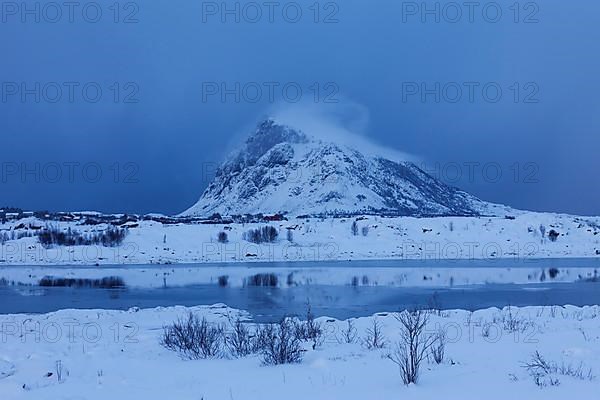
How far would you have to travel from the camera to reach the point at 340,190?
158 metres

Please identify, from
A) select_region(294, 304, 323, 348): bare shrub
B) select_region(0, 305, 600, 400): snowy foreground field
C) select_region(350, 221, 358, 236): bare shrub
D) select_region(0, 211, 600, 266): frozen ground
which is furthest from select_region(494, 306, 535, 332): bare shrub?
select_region(350, 221, 358, 236): bare shrub

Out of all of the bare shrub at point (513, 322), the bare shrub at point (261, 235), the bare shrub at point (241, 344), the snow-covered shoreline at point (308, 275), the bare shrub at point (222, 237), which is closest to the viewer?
the bare shrub at point (241, 344)

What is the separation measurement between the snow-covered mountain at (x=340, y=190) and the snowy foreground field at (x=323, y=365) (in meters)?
128

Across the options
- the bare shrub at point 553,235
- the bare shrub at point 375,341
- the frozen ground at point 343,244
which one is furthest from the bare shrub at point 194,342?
the bare shrub at point 553,235

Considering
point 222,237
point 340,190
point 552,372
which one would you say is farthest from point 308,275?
point 340,190

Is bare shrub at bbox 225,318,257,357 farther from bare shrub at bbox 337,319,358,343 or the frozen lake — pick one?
the frozen lake

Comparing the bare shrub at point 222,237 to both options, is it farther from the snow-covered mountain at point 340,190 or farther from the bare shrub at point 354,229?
the snow-covered mountain at point 340,190

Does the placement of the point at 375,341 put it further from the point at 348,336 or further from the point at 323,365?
the point at 323,365

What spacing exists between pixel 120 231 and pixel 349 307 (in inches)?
1302

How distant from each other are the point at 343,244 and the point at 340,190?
108259 millimetres

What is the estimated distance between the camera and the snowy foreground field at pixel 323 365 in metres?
8.15

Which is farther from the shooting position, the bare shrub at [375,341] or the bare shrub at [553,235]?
the bare shrub at [553,235]

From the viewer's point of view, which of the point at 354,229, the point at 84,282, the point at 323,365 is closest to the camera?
the point at 323,365

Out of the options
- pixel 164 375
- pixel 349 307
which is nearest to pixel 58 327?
pixel 164 375
